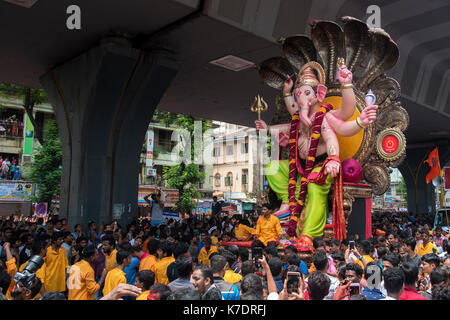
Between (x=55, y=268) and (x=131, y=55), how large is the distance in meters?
5.98

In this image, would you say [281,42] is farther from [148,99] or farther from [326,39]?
[148,99]

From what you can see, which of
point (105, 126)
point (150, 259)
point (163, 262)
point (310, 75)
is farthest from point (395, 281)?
point (105, 126)

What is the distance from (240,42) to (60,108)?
18.7ft

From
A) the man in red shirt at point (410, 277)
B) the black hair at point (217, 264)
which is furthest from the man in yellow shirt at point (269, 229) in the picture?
the man in red shirt at point (410, 277)

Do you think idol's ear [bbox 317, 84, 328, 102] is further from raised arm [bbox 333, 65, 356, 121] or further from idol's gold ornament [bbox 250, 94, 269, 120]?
idol's gold ornament [bbox 250, 94, 269, 120]

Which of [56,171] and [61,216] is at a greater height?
[56,171]

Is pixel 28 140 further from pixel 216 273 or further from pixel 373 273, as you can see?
pixel 373 273

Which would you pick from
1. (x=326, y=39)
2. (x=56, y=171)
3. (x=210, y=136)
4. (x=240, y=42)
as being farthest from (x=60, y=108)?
Result: (x=210, y=136)

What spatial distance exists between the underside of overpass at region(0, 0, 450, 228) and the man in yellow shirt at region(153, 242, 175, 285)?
488cm

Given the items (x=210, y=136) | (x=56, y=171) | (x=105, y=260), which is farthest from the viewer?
(x=210, y=136)

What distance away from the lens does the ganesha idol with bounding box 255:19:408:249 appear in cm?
877

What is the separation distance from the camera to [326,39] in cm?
977

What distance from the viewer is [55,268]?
583cm

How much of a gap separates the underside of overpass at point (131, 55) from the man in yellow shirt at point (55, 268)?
15.8 ft
